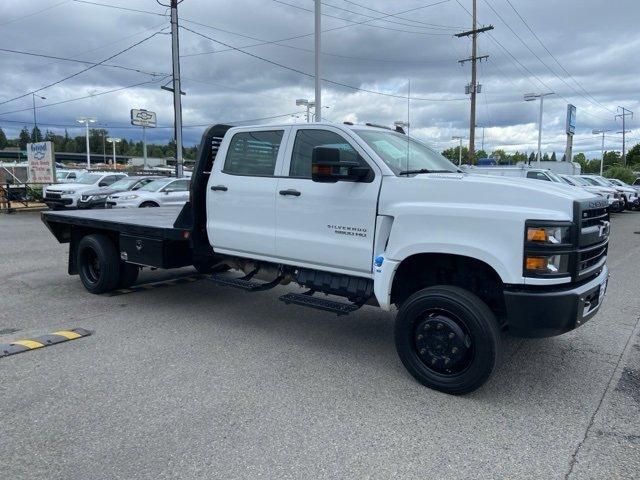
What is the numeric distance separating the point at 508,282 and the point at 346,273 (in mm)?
1528

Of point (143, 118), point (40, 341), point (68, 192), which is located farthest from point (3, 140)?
point (40, 341)

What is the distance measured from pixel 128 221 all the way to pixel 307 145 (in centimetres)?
310

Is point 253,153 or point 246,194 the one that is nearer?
point 246,194

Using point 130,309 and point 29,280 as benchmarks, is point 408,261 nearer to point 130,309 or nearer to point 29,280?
point 130,309

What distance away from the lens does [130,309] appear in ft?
21.5

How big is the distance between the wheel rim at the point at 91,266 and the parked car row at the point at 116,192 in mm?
7334

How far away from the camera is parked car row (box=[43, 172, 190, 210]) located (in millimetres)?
16406

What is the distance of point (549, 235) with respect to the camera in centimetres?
365

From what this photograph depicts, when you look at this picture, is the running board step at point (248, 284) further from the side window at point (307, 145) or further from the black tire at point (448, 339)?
the black tire at point (448, 339)

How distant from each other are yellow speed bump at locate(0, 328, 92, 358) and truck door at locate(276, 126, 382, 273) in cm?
229

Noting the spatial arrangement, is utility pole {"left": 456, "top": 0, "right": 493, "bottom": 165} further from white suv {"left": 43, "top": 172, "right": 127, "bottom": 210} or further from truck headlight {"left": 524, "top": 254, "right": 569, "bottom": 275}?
truck headlight {"left": 524, "top": 254, "right": 569, "bottom": 275}

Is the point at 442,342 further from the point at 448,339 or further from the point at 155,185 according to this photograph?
the point at 155,185

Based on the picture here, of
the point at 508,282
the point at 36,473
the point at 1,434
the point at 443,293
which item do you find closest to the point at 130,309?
the point at 1,434

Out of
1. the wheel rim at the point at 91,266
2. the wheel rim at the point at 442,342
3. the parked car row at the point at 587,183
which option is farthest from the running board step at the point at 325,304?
the parked car row at the point at 587,183
